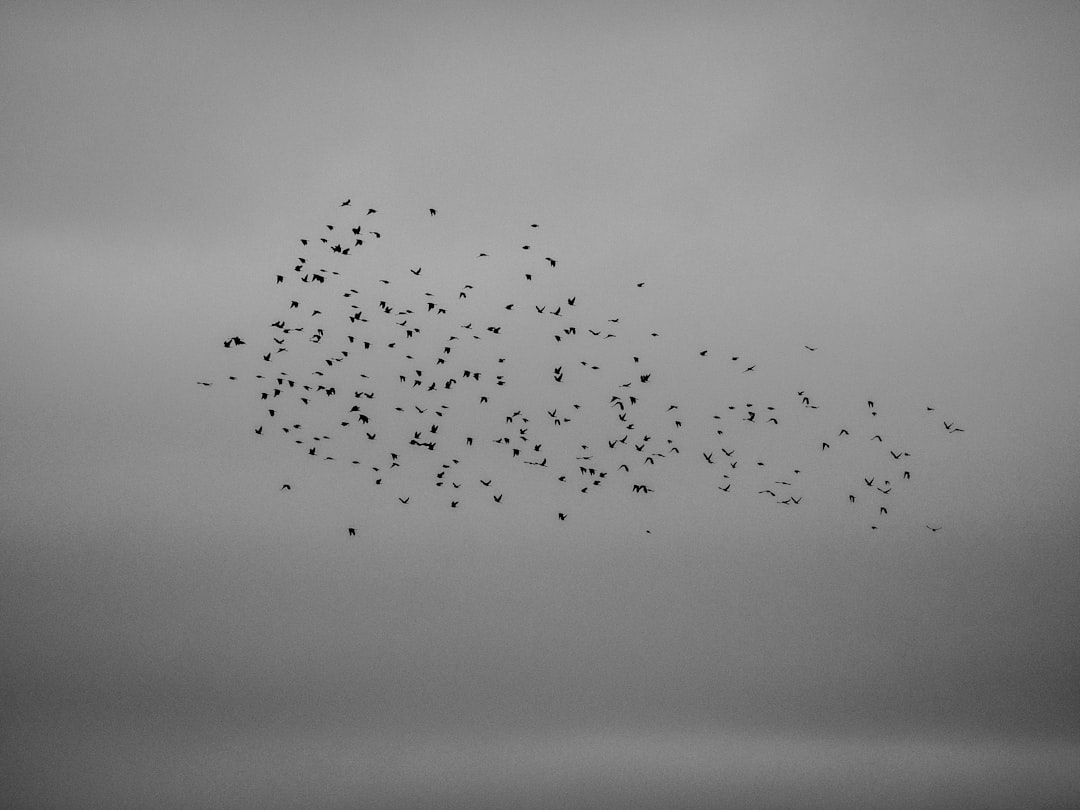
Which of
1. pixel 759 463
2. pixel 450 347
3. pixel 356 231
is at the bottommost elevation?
pixel 759 463

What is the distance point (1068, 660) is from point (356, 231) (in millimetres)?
24384

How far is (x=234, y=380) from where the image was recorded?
2236 cm

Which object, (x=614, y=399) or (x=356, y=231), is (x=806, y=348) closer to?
(x=614, y=399)

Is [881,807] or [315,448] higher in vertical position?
[315,448]

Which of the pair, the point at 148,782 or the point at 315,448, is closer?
the point at 315,448

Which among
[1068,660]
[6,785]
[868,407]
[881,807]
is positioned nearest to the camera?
[868,407]

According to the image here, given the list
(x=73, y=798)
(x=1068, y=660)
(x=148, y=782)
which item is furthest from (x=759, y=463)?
(x=73, y=798)

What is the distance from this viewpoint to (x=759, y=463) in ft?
77.7

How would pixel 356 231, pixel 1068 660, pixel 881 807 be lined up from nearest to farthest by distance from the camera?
pixel 356 231
pixel 1068 660
pixel 881 807

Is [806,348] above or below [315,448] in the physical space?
above

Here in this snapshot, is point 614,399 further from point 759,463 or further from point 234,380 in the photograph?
point 234,380

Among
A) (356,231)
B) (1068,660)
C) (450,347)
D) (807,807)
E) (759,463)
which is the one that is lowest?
(807,807)

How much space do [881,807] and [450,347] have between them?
72.5 ft

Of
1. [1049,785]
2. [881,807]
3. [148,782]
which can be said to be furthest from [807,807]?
[148,782]
